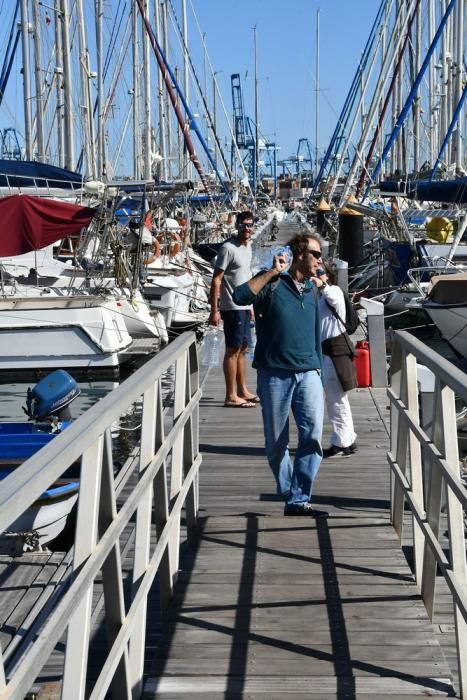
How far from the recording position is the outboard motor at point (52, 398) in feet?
34.7

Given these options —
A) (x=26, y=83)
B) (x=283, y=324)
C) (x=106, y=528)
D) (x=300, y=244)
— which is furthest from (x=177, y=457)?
(x=26, y=83)

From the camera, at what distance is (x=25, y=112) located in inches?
1188

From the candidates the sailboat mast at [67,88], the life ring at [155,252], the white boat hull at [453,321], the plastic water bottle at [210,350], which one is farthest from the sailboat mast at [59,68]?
the white boat hull at [453,321]

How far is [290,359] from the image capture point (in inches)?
265

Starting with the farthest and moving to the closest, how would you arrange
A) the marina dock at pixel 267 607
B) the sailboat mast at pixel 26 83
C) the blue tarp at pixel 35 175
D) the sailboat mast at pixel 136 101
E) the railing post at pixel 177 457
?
the sailboat mast at pixel 136 101
the sailboat mast at pixel 26 83
the blue tarp at pixel 35 175
the railing post at pixel 177 457
the marina dock at pixel 267 607

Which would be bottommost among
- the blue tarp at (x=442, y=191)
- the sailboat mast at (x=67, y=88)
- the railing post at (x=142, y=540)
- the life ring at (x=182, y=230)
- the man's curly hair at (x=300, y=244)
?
the railing post at (x=142, y=540)

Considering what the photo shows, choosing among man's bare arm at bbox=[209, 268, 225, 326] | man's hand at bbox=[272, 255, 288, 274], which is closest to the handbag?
man's bare arm at bbox=[209, 268, 225, 326]

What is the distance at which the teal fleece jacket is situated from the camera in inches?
265

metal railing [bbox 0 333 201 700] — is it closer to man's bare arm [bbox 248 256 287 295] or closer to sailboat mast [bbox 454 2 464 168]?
man's bare arm [bbox 248 256 287 295]

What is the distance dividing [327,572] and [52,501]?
2.95m

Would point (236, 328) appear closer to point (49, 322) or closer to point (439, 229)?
point (49, 322)

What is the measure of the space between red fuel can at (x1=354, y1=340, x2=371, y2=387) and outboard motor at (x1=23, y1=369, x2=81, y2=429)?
10.9ft

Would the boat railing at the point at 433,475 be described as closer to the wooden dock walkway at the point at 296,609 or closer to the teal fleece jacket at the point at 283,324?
the wooden dock walkway at the point at 296,609

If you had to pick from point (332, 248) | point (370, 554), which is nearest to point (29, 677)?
point (370, 554)
